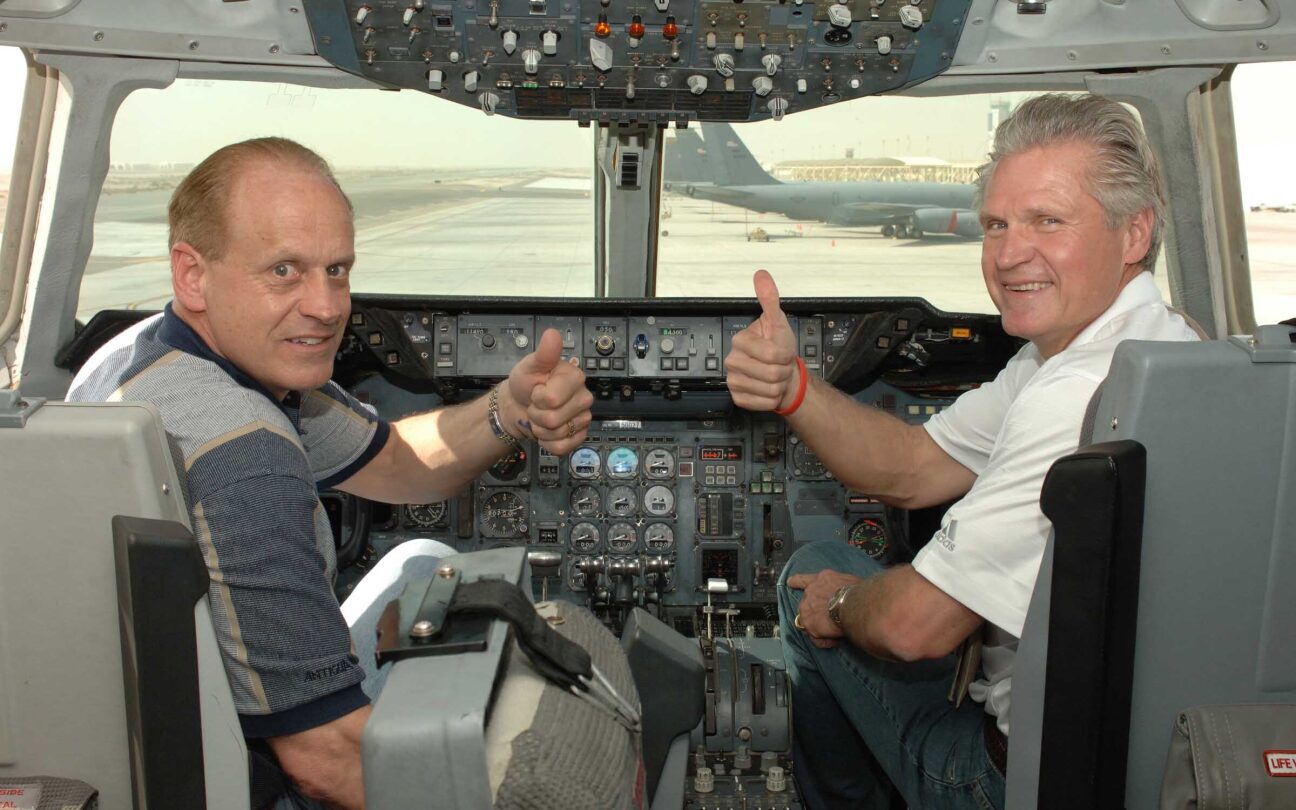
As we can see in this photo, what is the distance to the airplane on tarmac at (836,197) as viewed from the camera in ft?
13.4

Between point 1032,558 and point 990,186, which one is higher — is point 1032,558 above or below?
below

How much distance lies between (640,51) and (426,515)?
2006mm

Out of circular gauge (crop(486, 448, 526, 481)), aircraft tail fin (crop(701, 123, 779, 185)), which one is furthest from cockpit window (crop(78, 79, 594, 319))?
circular gauge (crop(486, 448, 526, 481))

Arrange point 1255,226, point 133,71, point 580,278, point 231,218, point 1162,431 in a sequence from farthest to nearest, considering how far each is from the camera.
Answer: point 580,278 → point 1255,226 → point 133,71 → point 231,218 → point 1162,431

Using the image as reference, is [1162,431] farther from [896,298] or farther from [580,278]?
[580,278]

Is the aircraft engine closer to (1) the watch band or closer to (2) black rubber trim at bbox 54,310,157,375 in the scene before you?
(1) the watch band

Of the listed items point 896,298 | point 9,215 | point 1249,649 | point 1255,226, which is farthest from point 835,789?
point 9,215

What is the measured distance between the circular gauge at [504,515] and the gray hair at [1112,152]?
2.54 metres

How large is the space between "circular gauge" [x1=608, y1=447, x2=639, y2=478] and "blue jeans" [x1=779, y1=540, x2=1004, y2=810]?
141 centimetres

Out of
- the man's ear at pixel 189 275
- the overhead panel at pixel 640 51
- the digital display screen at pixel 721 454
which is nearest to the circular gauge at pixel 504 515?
the digital display screen at pixel 721 454

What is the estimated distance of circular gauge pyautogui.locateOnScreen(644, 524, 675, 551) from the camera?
3.97 m

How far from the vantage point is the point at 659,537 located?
13.1 ft

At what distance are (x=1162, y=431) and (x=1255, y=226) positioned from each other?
8.00 feet

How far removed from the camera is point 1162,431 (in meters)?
1.32
